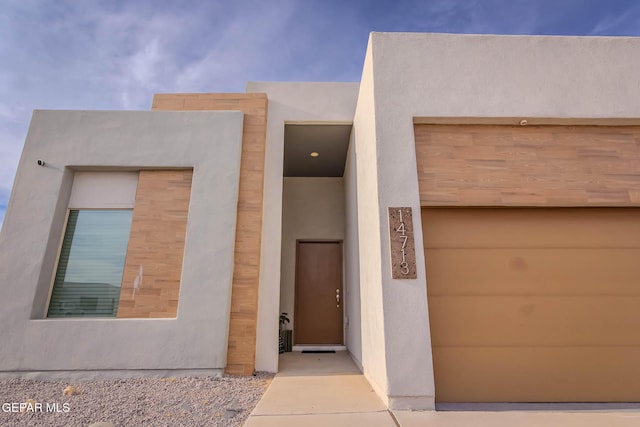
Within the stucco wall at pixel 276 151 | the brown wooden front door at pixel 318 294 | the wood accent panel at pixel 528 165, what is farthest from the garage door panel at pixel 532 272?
the brown wooden front door at pixel 318 294

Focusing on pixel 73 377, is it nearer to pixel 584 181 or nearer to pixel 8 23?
pixel 8 23

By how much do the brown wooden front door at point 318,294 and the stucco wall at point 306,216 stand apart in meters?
0.22

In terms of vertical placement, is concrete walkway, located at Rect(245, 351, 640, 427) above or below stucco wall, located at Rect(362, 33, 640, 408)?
below

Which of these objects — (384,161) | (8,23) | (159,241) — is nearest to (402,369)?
(384,161)

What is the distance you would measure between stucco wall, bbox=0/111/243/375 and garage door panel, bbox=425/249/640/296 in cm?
291

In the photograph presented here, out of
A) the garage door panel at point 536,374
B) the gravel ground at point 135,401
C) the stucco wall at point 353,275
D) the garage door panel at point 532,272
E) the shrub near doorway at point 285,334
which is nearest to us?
the gravel ground at point 135,401

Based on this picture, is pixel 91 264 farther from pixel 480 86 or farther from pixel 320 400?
pixel 480 86

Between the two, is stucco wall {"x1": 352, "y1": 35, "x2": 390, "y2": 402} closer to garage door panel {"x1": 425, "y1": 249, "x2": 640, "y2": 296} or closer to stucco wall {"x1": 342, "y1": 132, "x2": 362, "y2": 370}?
stucco wall {"x1": 342, "y1": 132, "x2": 362, "y2": 370}

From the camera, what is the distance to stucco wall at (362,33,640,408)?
287 centimetres

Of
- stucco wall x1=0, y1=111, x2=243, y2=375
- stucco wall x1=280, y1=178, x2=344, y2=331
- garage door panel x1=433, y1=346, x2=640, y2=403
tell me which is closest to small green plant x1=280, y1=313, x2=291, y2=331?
stucco wall x1=280, y1=178, x2=344, y2=331

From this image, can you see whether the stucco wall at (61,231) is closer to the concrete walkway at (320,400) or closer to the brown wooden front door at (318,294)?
the concrete walkway at (320,400)

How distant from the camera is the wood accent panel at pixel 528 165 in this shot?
2.86m

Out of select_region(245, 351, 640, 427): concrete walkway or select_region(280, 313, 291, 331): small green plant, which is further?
select_region(280, 313, 291, 331): small green plant

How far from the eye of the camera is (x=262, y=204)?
442cm
